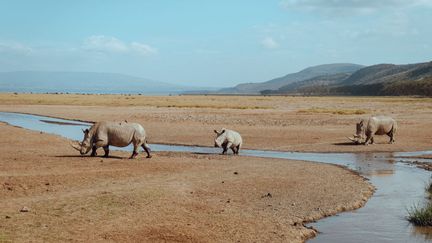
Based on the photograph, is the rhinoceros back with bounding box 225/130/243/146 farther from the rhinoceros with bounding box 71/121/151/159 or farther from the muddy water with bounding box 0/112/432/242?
the rhinoceros with bounding box 71/121/151/159

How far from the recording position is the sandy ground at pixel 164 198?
38.3 feet

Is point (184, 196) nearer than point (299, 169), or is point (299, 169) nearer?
point (184, 196)

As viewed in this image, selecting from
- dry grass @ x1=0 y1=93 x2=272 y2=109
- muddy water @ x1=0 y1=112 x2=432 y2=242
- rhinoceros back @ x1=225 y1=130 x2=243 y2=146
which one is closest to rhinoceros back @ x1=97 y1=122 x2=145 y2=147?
rhinoceros back @ x1=225 y1=130 x2=243 y2=146

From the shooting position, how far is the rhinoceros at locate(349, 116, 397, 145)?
3266 cm

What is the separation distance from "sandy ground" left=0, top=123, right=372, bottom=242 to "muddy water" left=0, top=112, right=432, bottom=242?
0.47 m

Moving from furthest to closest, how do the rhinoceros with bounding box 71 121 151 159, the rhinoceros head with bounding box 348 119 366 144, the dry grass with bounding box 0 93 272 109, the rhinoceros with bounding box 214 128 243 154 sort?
the dry grass with bounding box 0 93 272 109, the rhinoceros head with bounding box 348 119 366 144, the rhinoceros with bounding box 214 128 243 154, the rhinoceros with bounding box 71 121 151 159

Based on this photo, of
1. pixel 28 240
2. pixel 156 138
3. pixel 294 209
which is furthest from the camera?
pixel 156 138

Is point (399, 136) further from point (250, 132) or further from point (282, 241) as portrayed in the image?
point (282, 241)

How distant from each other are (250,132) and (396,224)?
2539 centimetres

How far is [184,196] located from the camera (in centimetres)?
1508

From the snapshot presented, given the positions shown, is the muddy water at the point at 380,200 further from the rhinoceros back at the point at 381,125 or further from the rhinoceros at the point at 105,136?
the rhinoceros at the point at 105,136

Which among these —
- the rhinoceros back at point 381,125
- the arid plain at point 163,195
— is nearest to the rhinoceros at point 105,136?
the arid plain at point 163,195

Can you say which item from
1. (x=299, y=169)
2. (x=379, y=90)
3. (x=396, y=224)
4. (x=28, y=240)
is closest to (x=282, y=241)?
(x=396, y=224)

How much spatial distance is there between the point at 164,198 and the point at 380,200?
20.3 ft
